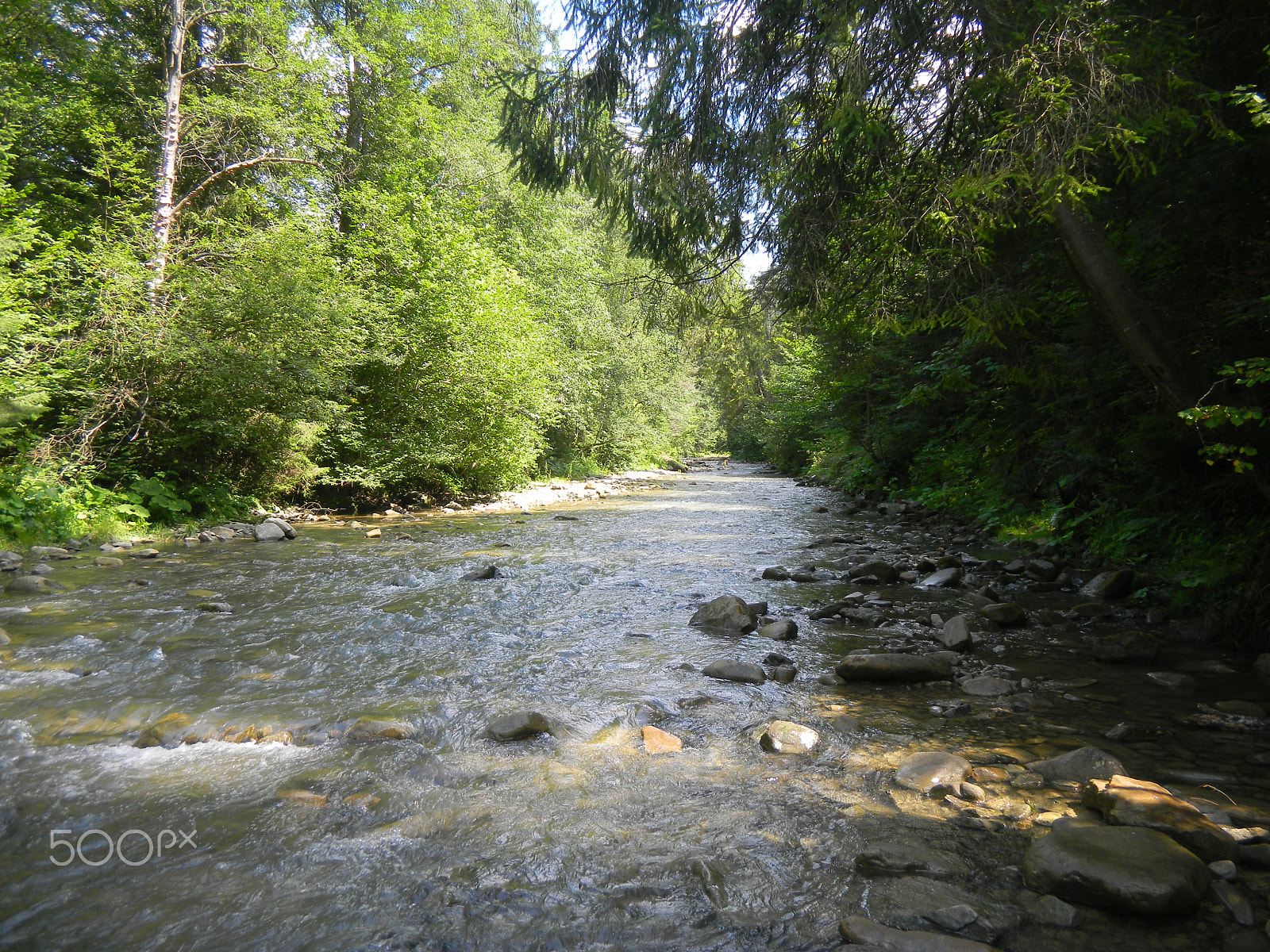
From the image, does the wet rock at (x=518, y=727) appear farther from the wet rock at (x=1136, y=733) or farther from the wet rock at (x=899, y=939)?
the wet rock at (x=1136, y=733)

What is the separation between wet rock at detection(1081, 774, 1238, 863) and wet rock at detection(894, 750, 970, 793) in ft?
1.76

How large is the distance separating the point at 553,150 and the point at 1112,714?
6.46m

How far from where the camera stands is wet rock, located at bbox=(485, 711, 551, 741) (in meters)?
3.95

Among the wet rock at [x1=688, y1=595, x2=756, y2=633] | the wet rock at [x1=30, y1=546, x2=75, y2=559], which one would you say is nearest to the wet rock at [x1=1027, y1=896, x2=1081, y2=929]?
the wet rock at [x1=688, y1=595, x2=756, y2=633]

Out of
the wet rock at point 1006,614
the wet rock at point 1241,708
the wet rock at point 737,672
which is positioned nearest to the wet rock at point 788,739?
the wet rock at point 737,672

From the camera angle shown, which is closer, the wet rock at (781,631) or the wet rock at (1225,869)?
the wet rock at (1225,869)

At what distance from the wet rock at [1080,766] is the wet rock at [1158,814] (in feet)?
0.62

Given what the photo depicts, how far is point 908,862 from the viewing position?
2.66 meters

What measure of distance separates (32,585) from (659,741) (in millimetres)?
7613

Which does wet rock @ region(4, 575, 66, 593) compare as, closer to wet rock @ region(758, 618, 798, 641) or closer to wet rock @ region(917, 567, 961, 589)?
wet rock @ region(758, 618, 798, 641)

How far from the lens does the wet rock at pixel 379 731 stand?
3.94m

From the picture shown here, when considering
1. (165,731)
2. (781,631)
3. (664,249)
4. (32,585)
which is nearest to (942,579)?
(781,631)

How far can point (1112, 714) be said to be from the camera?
410 cm

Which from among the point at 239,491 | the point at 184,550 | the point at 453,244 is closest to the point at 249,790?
the point at 184,550
